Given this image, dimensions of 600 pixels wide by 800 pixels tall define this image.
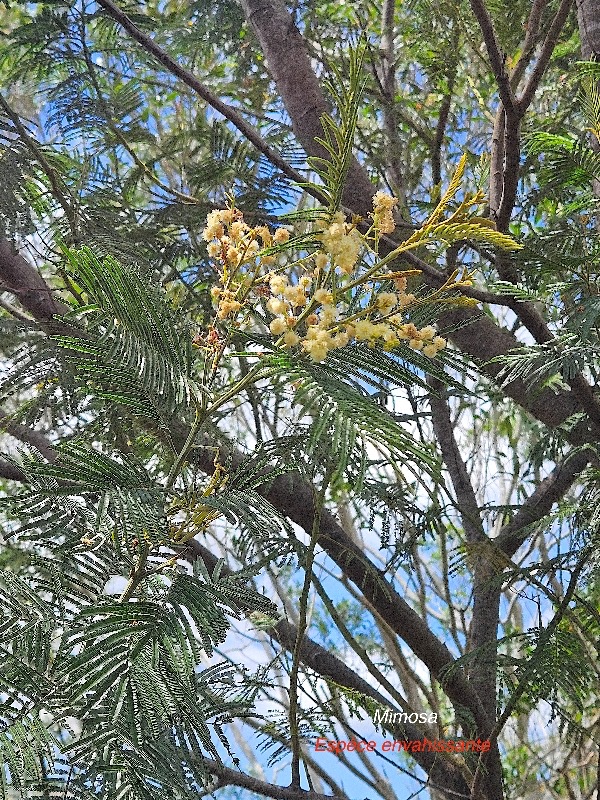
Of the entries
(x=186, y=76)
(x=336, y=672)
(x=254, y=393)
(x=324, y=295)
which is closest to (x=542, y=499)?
(x=336, y=672)

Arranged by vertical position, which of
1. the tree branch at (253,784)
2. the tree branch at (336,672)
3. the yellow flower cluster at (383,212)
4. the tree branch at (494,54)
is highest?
the tree branch at (494,54)

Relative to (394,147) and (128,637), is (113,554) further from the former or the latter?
(394,147)

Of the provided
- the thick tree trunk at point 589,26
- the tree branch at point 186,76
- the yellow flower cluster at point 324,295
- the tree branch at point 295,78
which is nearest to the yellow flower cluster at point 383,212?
the yellow flower cluster at point 324,295

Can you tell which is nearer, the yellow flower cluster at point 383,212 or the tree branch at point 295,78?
the yellow flower cluster at point 383,212

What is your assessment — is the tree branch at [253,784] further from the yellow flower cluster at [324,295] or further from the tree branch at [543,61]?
the tree branch at [543,61]

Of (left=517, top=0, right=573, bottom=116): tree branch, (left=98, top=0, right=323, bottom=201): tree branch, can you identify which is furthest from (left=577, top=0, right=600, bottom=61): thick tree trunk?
(left=98, top=0, right=323, bottom=201): tree branch

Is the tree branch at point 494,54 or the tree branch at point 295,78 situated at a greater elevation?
the tree branch at point 295,78

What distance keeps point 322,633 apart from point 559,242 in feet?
6.13

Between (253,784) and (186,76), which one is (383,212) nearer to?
(186,76)

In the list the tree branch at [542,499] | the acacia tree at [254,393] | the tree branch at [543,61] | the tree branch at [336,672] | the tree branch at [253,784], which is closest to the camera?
the acacia tree at [254,393]

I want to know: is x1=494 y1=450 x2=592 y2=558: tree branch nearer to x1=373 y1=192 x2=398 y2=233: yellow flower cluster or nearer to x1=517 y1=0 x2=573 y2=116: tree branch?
x1=517 y1=0 x2=573 y2=116: tree branch

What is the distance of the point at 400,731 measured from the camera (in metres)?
1.06

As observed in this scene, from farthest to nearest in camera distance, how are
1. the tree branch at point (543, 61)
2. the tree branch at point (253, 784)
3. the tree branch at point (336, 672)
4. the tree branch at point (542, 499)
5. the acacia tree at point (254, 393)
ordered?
the tree branch at point (542, 499), the tree branch at point (336, 672), the tree branch at point (543, 61), the tree branch at point (253, 784), the acacia tree at point (254, 393)

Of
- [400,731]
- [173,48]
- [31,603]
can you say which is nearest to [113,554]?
[31,603]
